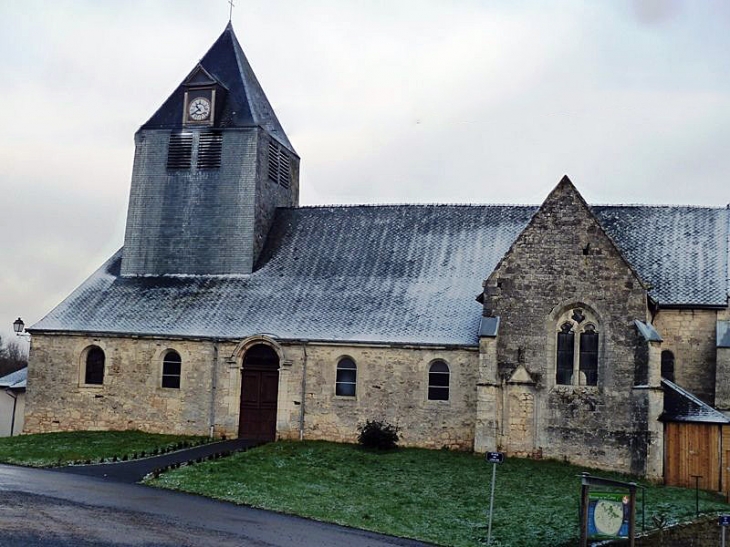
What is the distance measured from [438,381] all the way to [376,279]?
513 cm

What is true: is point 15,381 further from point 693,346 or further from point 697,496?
point 697,496

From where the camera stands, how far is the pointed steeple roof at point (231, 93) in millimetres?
38062

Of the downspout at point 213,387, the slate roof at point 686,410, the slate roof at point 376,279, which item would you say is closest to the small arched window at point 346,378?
the slate roof at point 376,279

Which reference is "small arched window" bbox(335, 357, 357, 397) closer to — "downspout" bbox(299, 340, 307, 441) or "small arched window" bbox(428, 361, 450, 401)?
"downspout" bbox(299, 340, 307, 441)

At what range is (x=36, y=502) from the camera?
733 inches

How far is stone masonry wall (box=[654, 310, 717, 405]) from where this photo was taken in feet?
102

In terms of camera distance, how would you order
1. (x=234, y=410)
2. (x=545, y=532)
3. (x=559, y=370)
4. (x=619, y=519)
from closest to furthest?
1. (x=619, y=519)
2. (x=545, y=532)
3. (x=559, y=370)
4. (x=234, y=410)

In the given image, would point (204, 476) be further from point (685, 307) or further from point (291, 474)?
point (685, 307)

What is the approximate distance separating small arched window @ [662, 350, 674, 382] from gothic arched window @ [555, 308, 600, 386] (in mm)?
3642

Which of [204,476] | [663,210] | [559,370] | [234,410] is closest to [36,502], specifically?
[204,476]

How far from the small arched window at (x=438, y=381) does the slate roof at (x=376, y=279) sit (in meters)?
0.94

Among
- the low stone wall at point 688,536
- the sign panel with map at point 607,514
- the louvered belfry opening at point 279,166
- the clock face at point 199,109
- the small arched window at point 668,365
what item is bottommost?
the low stone wall at point 688,536

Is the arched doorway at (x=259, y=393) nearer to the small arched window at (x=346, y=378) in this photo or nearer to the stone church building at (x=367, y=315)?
the stone church building at (x=367, y=315)

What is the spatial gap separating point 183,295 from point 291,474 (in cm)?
1229
